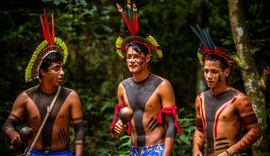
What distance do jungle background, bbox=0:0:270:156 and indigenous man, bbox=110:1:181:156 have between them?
1605mm

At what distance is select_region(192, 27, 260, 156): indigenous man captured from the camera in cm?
454

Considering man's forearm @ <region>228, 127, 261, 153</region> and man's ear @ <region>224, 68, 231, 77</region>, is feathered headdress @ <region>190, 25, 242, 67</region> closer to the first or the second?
man's ear @ <region>224, 68, 231, 77</region>

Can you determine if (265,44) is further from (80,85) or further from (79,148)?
(80,85)

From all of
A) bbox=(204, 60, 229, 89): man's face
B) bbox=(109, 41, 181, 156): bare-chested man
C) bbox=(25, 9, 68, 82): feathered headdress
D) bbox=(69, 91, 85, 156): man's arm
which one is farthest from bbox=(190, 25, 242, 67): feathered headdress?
bbox=(25, 9, 68, 82): feathered headdress

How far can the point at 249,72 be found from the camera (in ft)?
19.6

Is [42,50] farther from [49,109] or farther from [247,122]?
[247,122]

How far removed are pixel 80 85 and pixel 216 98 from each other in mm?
5885

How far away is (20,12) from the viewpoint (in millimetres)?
7914

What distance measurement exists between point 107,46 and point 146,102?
5.88 meters

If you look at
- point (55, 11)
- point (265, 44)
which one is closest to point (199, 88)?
point (265, 44)

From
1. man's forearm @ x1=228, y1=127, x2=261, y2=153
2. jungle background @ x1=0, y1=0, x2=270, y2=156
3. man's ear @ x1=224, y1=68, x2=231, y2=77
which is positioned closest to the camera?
man's forearm @ x1=228, y1=127, x2=261, y2=153

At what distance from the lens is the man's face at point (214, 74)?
183 inches

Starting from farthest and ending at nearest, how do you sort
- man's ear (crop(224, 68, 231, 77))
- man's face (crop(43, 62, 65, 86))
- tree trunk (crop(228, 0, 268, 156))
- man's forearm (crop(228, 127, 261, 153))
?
tree trunk (crop(228, 0, 268, 156)), man's face (crop(43, 62, 65, 86)), man's ear (crop(224, 68, 231, 77)), man's forearm (crop(228, 127, 261, 153))

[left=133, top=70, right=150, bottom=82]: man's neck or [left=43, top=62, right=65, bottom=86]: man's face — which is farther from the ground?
[left=43, top=62, right=65, bottom=86]: man's face
